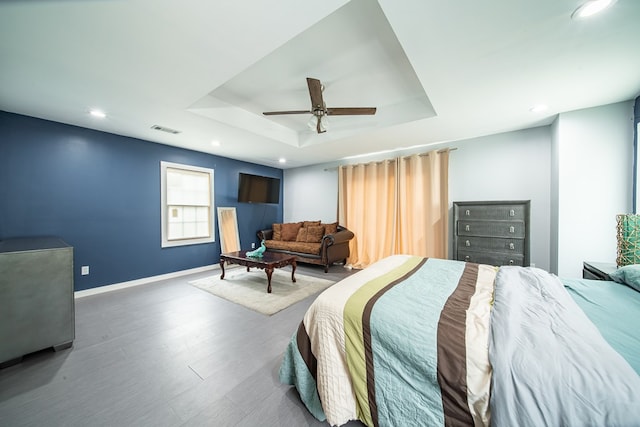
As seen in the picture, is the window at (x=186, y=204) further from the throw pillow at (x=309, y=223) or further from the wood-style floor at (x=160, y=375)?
the throw pillow at (x=309, y=223)

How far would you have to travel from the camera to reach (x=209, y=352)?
6.32 feet

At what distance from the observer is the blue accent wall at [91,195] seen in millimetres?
2788

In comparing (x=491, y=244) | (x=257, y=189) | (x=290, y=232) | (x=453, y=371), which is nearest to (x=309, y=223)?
(x=290, y=232)

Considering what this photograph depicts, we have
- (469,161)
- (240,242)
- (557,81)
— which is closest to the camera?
(557,81)

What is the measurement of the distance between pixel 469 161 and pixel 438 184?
1.96 feet

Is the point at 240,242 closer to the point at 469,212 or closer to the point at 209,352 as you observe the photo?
the point at 209,352

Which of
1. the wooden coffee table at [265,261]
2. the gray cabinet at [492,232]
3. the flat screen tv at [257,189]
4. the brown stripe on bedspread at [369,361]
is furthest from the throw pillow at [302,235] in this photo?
the brown stripe on bedspread at [369,361]

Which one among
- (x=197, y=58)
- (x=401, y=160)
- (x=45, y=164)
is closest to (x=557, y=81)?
(x=401, y=160)

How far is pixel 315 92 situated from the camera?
218 cm

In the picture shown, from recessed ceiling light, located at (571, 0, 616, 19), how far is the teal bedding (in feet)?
5.74

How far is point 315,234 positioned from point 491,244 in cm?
314

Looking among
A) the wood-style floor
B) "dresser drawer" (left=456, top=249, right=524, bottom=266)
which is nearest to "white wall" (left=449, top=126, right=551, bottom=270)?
"dresser drawer" (left=456, top=249, right=524, bottom=266)

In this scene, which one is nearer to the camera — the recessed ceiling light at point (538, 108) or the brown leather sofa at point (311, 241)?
the recessed ceiling light at point (538, 108)

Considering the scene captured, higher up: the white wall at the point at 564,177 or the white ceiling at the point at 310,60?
the white ceiling at the point at 310,60
